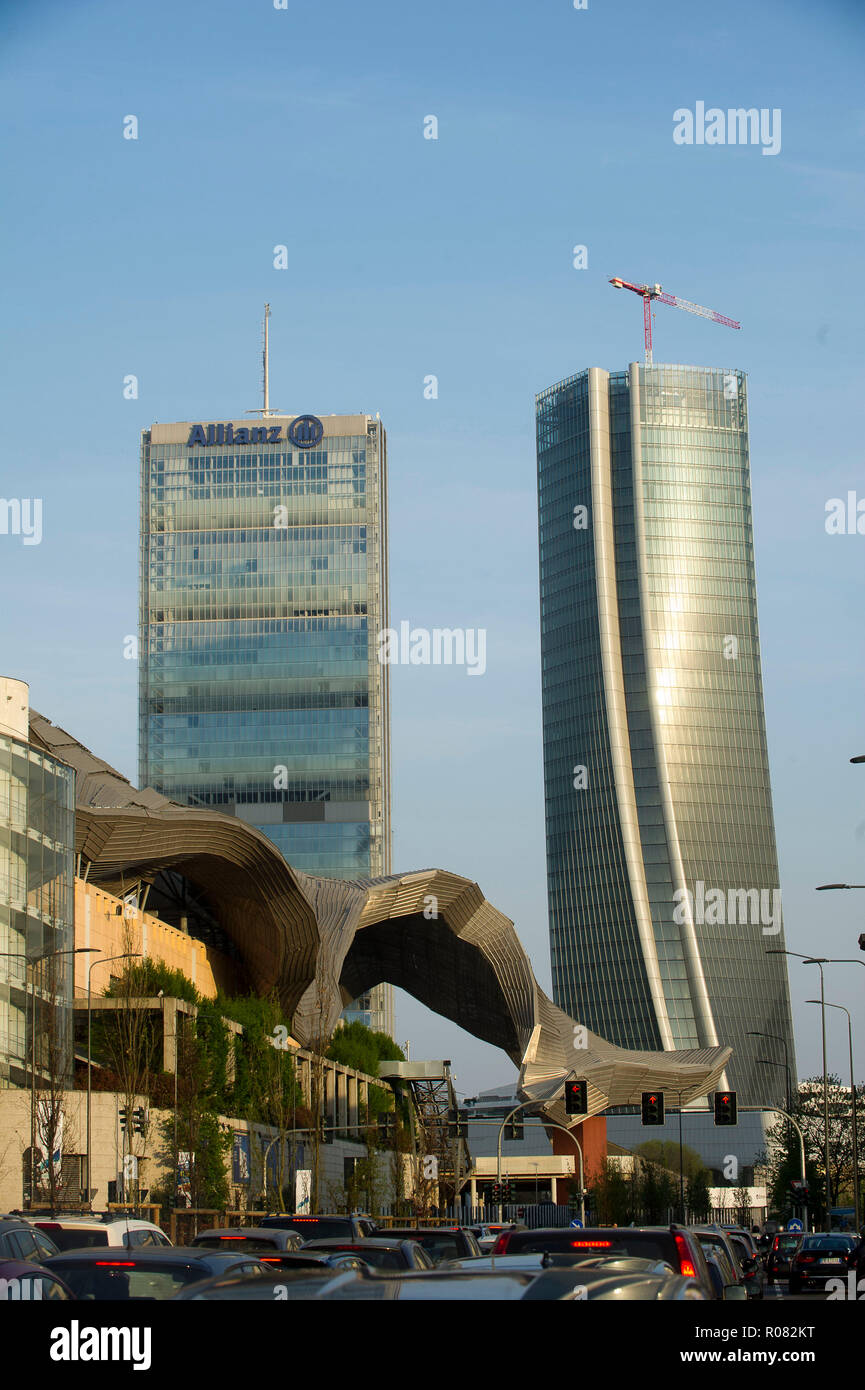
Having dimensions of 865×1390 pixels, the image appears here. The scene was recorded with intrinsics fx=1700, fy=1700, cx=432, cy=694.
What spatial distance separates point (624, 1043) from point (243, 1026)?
121 meters

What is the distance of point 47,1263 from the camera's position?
14445mm

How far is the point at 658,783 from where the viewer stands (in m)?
187

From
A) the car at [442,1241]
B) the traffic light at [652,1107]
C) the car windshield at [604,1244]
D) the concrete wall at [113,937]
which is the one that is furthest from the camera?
the concrete wall at [113,937]

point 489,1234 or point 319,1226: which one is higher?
point 319,1226

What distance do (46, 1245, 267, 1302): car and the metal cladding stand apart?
181ft

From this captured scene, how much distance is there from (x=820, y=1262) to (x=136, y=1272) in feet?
83.9

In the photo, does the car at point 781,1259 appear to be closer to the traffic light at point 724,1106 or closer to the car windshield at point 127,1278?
the traffic light at point 724,1106

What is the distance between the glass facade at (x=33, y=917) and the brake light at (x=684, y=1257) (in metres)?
42.1

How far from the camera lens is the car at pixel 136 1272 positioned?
43.5 ft

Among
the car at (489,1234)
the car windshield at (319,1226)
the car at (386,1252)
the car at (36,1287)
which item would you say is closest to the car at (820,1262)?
the car at (489,1234)

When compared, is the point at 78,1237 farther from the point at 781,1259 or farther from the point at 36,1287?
the point at 781,1259

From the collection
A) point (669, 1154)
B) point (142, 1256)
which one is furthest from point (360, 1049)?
point (142, 1256)

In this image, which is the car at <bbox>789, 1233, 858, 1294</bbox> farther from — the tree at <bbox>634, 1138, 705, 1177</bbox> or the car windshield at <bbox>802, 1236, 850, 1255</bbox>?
the tree at <bbox>634, 1138, 705, 1177</bbox>
